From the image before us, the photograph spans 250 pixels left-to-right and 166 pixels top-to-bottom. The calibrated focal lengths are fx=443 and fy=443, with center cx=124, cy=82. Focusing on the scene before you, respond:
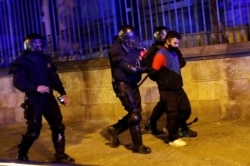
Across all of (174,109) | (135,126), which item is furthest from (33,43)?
(174,109)

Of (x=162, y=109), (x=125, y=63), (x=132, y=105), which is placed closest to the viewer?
(x=125, y=63)

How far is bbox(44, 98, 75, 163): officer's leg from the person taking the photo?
5633 mm

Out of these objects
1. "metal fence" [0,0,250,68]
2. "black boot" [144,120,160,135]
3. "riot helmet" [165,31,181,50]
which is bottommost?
"black boot" [144,120,160,135]

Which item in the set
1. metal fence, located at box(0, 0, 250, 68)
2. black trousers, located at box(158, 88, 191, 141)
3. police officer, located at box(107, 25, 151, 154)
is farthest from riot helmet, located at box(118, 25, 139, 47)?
metal fence, located at box(0, 0, 250, 68)

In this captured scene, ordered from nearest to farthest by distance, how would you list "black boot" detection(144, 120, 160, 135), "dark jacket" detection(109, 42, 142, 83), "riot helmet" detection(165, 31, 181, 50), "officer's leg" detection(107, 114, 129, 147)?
1. "dark jacket" detection(109, 42, 142, 83)
2. "riot helmet" detection(165, 31, 181, 50)
3. "officer's leg" detection(107, 114, 129, 147)
4. "black boot" detection(144, 120, 160, 135)

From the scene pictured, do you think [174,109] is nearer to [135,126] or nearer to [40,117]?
[135,126]

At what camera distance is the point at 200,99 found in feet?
25.2

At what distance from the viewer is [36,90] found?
18.0ft

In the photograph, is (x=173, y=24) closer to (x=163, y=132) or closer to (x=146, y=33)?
(x=146, y=33)

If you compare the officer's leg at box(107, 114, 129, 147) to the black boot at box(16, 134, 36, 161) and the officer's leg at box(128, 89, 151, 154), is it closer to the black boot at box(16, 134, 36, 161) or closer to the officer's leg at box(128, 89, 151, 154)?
the officer's leg at box(128, 89, 151, 154)

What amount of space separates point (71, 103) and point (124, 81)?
3.44 metres

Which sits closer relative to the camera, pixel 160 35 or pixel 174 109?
pixel 174 109

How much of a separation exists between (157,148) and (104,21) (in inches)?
152

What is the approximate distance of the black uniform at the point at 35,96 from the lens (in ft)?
18.2
